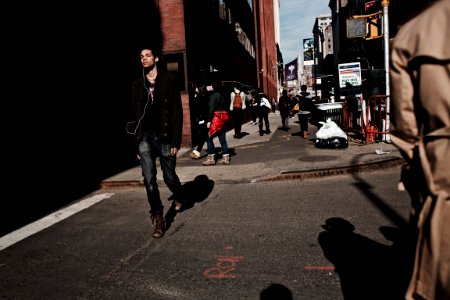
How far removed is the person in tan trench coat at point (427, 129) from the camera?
1607 mm

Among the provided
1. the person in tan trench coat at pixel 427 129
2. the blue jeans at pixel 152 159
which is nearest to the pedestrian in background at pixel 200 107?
the blue jeans at pixel 152 159

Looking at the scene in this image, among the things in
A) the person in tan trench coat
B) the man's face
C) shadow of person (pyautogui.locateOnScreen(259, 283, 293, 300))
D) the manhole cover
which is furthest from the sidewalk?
the person in tan trench coat

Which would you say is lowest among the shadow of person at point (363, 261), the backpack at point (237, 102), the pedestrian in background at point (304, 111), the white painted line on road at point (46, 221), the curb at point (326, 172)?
the white painted line on road at point (46, 221)

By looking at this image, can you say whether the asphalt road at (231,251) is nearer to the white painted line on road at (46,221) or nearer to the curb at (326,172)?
the white painted line on road at (46,221)

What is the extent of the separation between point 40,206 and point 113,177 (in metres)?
2.11

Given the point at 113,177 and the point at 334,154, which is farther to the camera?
the point at 334,154

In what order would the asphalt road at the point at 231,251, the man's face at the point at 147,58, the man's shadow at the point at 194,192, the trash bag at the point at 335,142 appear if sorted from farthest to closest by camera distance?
the trash bag at the point at 335,142
the man's shadow at the point at 194,192
the man's face at the point at 147,58
the asphalt road at the point at 231,251

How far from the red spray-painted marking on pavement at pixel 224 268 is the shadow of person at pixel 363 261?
90cm

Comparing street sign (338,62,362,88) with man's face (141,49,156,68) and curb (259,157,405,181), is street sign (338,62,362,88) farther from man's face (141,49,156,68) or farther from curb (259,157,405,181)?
man's face (141,49,156,68)

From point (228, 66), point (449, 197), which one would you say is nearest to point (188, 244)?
point (449, 197)

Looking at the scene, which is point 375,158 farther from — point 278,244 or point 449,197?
point 449,197

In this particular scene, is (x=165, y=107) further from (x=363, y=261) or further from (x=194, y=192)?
(x=363, y=261)

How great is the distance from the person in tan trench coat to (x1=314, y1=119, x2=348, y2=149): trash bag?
8884 mm

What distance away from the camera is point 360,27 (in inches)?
439
